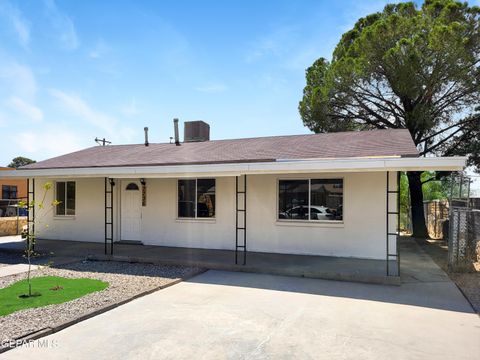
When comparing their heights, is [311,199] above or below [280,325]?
above

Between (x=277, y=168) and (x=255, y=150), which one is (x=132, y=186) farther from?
(x=277, y=168)

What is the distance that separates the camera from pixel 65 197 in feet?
43.1

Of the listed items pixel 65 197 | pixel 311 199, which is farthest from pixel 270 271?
pixel 65 197

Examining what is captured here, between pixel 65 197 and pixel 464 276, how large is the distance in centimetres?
1264

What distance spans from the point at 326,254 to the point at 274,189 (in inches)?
91.0

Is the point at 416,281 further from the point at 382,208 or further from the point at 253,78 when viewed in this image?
the point at 253,78

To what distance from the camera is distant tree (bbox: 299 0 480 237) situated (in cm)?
1317

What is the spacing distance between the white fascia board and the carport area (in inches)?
95.1

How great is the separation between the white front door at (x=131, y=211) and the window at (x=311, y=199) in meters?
4.91

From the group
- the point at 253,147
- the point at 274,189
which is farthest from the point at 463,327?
the point at 253,147

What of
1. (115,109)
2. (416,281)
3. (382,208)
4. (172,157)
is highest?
(115,109)

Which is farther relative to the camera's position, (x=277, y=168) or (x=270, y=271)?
(x=277, y=168)

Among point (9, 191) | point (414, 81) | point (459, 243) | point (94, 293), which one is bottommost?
point (94, 293)

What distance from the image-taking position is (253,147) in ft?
39.6
